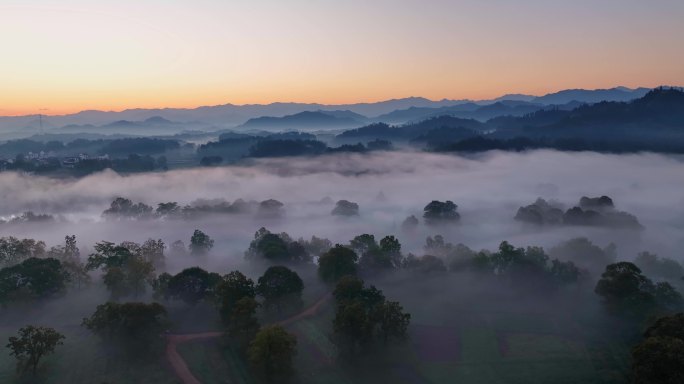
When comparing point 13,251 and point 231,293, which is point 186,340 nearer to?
point 231,293

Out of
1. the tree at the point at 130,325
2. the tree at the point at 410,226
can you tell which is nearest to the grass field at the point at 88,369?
the tree at the point at 130,325

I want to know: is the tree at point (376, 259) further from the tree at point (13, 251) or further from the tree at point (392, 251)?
the tree at point (13, 251)

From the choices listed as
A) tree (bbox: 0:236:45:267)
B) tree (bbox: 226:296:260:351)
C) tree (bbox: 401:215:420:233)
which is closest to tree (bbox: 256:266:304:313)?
tree (bbox: 226:296:260:351)

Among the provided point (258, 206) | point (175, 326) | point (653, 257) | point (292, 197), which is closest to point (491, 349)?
point (175, 326)

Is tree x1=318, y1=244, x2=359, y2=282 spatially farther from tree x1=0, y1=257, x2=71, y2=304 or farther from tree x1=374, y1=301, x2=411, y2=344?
tree x1=0, y1=257, x2=71, y2=304

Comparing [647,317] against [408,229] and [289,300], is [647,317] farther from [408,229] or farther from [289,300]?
[408,229]

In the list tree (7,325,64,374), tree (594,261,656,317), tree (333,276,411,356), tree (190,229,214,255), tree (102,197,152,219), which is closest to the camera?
tree (7,325,64,374)

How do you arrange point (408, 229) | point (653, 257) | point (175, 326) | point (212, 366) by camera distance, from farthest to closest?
point (408, 229) < point (653, 257) < point (175, 326) < point (212, 366)

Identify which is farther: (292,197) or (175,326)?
(292,197)

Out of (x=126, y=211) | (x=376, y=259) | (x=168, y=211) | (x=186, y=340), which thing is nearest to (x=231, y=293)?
(x=186, y=340)
